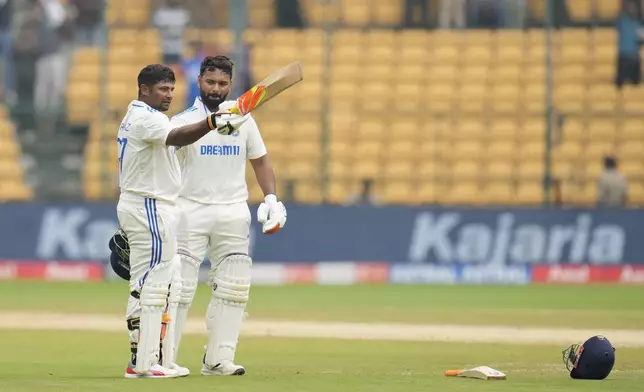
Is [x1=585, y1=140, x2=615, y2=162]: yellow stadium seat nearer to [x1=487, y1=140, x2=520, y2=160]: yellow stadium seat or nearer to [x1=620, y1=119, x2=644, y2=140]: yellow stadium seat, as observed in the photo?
[x1=620, y1=119, x2=644, y2=140]: yellow stadium seat

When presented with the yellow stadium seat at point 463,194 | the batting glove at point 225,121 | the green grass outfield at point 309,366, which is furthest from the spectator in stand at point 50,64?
the batting glove at point 225,121

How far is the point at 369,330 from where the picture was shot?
12.3m

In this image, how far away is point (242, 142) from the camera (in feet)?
27.8

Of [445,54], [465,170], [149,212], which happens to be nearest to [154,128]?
[149,212]

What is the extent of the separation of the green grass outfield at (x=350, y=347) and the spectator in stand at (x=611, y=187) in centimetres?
180

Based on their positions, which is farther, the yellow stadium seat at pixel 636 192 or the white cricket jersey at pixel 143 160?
the yellow stadium seat at pixel 636 192

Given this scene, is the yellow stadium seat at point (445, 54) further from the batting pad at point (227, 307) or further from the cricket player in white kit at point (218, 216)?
the batting pad at point (227, 307)

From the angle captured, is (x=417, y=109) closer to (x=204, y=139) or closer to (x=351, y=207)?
(x=351, y=207)

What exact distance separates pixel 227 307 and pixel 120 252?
0.75 m

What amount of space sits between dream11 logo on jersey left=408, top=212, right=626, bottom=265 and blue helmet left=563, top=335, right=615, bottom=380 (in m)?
11.2

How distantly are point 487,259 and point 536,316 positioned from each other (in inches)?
216

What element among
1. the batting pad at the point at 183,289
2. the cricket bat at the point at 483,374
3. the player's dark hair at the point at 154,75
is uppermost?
the player's dark hair at the point at 154,75

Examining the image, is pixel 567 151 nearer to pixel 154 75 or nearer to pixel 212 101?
pixel 212 101

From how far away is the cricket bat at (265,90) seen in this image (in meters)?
7.54
